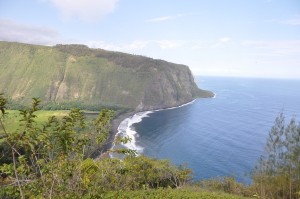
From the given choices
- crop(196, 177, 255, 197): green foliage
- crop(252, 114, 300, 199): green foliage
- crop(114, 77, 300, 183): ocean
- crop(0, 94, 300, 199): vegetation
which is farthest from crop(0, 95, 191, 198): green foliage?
crop(114, 77, 300, 183): ocean

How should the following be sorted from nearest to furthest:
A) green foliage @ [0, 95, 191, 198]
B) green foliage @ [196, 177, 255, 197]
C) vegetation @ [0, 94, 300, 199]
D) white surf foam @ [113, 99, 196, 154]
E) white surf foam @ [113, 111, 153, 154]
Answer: green foliage @ [0, 95, 191, 198], vegetation @ [0, 94, 300, 199], green foliage @ [196, 177, 255, 197], white surf foam @ [113, 99, 196, 154], white surf foam @ [113, 111, 153, 154]

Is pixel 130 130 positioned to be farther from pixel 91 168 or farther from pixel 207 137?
pixel 91 168

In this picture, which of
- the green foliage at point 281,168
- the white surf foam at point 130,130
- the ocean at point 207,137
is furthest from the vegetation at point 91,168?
the white surf foam at point 130,130

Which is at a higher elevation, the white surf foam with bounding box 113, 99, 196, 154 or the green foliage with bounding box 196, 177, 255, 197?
the green foliage with bounding box 196, 177, 255, 197

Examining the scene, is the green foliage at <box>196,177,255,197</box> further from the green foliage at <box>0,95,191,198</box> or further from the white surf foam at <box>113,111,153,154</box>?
the white surf foam at <box>113,111,153,154</box>

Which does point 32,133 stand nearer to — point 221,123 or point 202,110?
point 221,123

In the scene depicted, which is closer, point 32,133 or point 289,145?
point 32,133

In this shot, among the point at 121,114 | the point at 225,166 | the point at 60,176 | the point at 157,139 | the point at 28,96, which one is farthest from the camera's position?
the point at 28,96

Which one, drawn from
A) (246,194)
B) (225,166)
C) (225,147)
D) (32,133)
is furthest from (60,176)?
(225,147)
